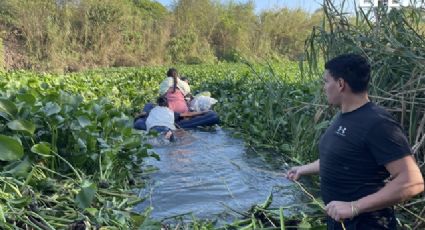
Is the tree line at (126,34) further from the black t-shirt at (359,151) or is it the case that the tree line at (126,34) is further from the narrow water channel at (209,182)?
the black t-shirt at (359,151)

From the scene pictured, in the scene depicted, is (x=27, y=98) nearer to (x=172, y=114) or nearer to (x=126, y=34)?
(x=172, y=114)

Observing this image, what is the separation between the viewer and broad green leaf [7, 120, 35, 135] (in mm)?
3936

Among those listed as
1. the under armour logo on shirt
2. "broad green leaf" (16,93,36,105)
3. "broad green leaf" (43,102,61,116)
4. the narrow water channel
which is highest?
the under armour logo on shirt

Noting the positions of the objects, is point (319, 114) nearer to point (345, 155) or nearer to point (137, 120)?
point (345, 155)

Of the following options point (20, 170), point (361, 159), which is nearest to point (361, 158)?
point (361, 159)

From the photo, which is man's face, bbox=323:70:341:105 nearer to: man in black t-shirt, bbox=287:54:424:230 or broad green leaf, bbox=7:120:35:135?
man in black t-shirt, bbox=287:54:424:230

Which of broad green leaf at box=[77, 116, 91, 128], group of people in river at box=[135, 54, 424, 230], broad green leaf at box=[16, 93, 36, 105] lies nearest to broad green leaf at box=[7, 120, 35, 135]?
broad green leaf at box=[16, 93, 36, 105]

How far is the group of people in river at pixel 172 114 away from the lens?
8219mm

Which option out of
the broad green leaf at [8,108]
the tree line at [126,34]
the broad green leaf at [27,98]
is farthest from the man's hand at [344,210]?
the tree line at [126,34]

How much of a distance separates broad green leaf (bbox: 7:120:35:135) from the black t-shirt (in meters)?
2.31

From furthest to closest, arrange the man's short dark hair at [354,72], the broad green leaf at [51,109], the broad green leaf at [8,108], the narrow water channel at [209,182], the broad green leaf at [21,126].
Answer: the narrow water channel at [209,182]
the broad green leaf at [51,109]
the broad green leaf at [8,108]
the broad green leaf at [21,126]
the man's short dark hair at [354,72]

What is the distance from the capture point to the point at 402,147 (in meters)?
2.27

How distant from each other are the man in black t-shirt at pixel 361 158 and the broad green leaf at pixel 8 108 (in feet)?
8.31

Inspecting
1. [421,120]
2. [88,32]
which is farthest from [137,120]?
[88,32]
